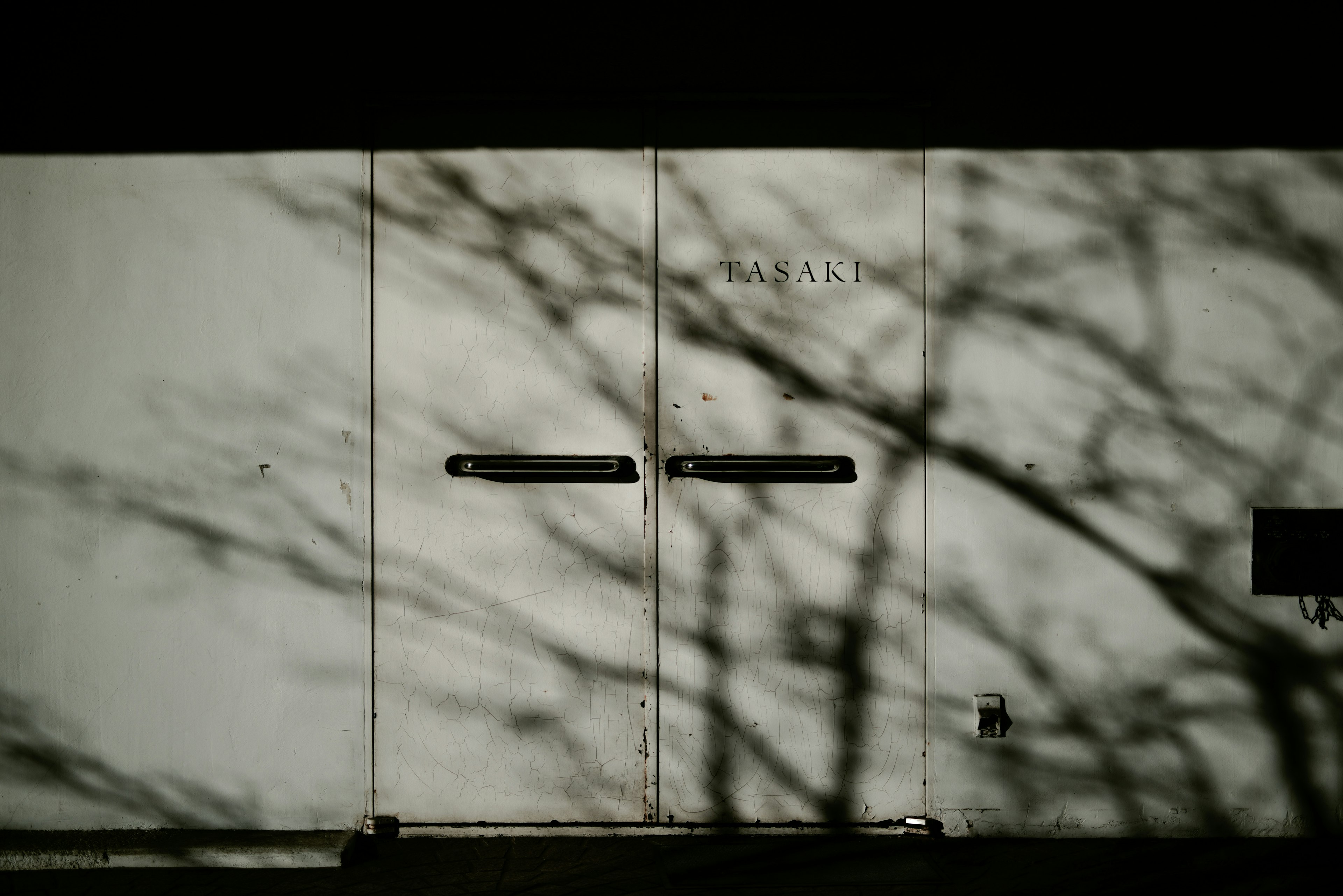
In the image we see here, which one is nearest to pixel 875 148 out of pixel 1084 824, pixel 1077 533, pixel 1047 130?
pixel 1047 130

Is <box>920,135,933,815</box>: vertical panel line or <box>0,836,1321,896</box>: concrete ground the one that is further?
<box>920,135,933,815</box>: vertical panel line

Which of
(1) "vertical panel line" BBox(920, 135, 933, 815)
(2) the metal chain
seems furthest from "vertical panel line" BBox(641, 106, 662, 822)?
(2) the metal chain

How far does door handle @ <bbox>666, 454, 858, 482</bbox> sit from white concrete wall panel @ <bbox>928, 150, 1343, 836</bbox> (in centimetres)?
34

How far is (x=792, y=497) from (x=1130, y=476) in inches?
45.9

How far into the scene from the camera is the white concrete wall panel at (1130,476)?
277cm

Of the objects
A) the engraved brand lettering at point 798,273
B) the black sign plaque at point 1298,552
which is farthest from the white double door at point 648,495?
the black sign plaque at point 1298,552

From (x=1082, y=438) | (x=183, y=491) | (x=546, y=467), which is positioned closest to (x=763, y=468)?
(x=546, y=467)

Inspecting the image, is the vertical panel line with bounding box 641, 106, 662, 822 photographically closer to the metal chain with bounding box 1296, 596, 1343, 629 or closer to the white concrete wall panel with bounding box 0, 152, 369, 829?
the white concrete wall panel with bounding box 0, 152, 369, 829

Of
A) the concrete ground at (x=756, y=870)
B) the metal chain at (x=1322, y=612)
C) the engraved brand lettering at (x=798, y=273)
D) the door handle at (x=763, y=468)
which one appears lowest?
the concrete ground at (x=756, y=870)

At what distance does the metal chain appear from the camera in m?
2.79

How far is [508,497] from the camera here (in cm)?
277

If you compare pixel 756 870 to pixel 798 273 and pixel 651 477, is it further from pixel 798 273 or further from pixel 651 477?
pixel 798 273

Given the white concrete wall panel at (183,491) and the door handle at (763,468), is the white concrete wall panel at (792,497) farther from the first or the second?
the white concrete wall panel at (183,491)

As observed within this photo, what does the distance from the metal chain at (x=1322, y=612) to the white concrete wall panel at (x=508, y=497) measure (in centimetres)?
229
